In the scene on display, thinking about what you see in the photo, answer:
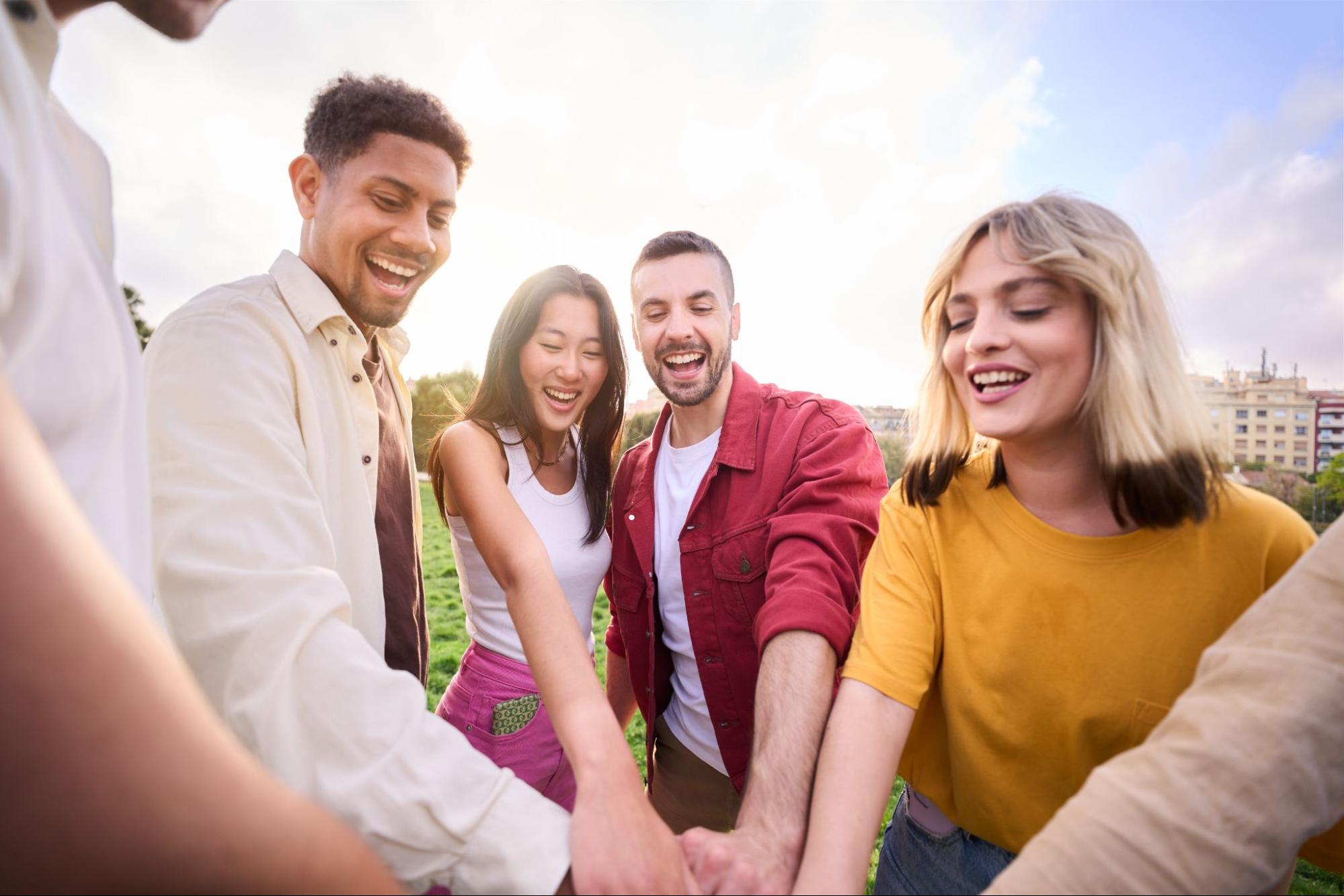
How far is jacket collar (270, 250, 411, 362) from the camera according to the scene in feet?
6.11

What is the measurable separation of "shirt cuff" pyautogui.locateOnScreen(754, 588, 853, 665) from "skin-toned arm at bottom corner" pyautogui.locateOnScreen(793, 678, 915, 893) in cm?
24

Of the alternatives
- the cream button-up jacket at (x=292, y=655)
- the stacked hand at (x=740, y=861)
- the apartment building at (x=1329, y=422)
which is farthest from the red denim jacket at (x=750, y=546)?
the apartment building at (x=1329, y=422)

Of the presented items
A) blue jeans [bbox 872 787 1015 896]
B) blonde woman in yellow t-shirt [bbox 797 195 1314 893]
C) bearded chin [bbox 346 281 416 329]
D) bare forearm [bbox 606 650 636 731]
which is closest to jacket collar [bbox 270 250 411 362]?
bearded chin [bbox 346 281 416 329]

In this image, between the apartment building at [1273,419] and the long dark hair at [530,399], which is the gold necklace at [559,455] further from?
the apartment building at [1273,419]

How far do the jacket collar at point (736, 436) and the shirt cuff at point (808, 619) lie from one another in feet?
3.00

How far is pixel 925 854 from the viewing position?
2006 mm

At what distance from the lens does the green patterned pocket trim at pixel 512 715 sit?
111 inches

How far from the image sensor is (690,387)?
11.1 feet

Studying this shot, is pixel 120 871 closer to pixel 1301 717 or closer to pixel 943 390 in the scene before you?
pixel 1301 717

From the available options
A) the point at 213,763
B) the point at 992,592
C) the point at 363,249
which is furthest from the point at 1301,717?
the point at 363,249

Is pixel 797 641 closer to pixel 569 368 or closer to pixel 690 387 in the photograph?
pixel 690 387

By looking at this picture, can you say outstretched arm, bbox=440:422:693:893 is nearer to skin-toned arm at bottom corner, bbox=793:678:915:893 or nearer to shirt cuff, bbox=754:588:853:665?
skin-toned arm at bottom corner, bbox=793:678:915:893

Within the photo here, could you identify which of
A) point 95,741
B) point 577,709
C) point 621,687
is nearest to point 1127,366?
point 577,709

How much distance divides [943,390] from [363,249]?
2118 millimetres
